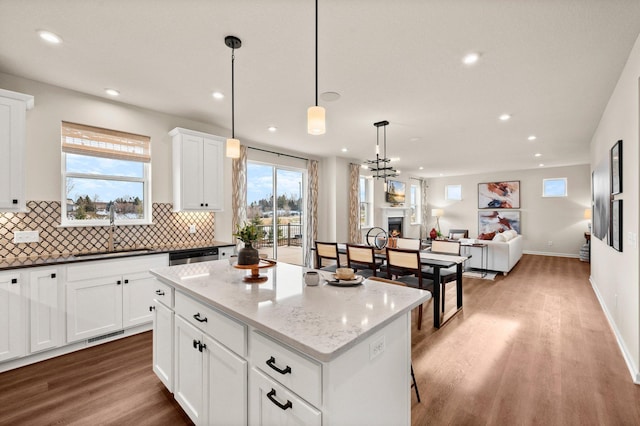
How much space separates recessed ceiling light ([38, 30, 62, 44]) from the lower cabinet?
2.34 meters

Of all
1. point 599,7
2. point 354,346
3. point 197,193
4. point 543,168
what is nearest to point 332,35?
point 599,7

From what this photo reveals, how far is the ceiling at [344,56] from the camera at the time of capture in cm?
194

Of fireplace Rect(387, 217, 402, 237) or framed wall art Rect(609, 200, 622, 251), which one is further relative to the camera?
fireplace Rect(387, 217, 402, 237)

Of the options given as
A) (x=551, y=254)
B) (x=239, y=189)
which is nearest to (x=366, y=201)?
(x=239, y=189)

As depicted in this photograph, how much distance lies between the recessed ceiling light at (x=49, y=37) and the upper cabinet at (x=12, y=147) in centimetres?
72

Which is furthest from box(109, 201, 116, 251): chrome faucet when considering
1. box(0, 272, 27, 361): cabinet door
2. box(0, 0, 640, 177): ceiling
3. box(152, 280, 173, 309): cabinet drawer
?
box(152, 280, 173, 309): cabinet drawer

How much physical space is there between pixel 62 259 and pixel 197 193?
1.62m

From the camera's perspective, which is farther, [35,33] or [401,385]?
[35,33]

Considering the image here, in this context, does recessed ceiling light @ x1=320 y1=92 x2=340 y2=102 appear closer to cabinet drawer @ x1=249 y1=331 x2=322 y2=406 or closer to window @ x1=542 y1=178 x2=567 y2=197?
cabinet drawer @ x1=249 y1=331 x2=322 y2=406

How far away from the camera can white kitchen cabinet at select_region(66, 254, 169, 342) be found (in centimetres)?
280

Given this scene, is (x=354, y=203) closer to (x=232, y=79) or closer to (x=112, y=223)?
(x=232, y=79)

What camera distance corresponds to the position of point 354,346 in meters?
1.15

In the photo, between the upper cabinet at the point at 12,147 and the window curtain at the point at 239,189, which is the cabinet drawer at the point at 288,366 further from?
the window curtain at the point at 239,189

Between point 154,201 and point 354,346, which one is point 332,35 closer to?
point 354,346
